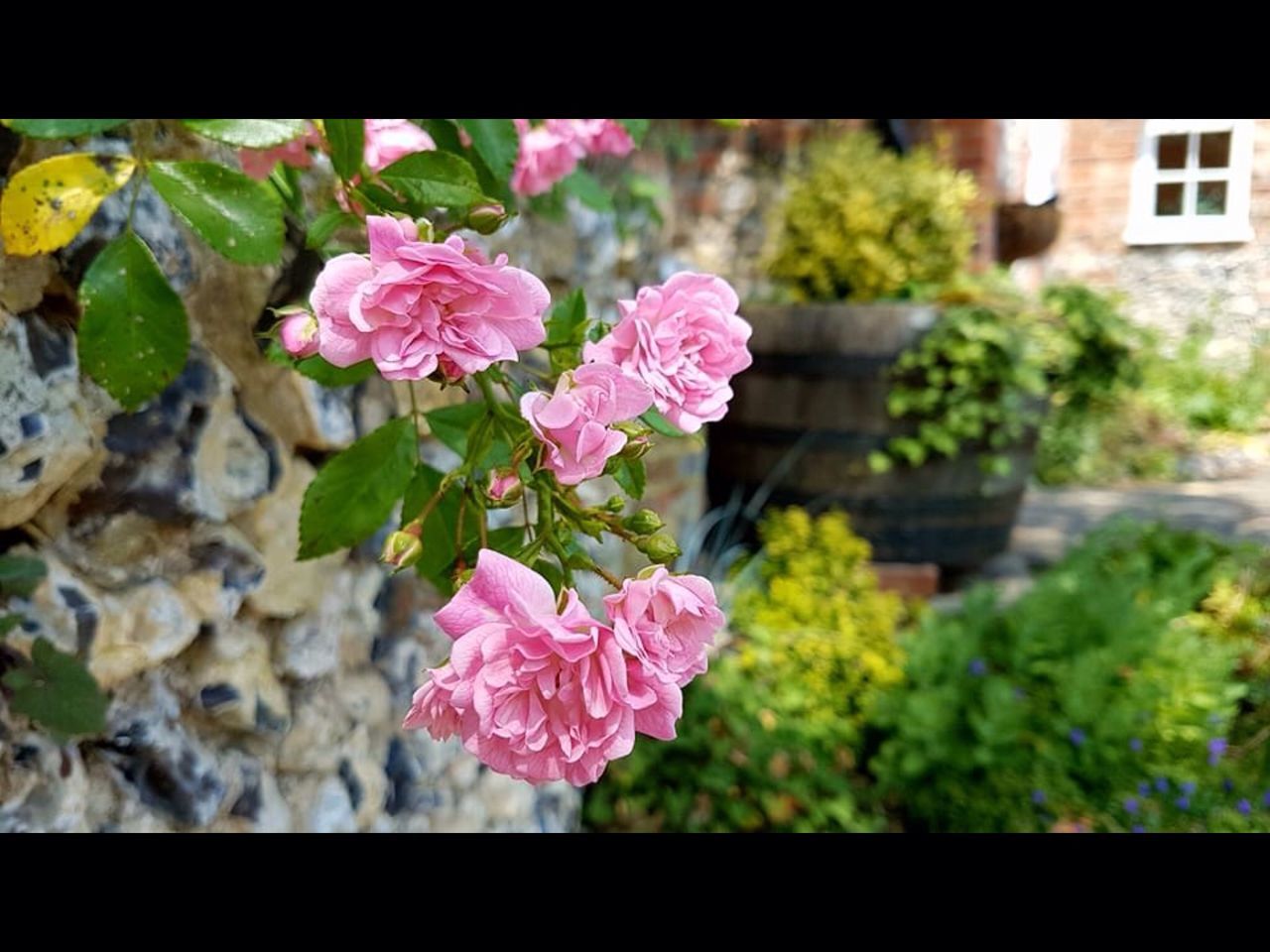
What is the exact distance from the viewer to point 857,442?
237cm

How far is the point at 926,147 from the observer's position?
8.95ft

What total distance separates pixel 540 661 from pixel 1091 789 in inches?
57.9

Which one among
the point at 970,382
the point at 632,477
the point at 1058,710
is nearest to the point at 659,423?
the point at 632,477

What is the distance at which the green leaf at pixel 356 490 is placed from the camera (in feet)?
1.96

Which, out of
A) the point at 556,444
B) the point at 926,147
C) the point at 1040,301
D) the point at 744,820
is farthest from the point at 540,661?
the point at 926,147

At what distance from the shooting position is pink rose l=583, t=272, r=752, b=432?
48cm

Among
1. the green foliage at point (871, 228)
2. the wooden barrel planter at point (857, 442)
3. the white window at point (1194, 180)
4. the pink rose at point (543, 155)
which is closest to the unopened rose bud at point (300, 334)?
the pink rose at point (543, 155)

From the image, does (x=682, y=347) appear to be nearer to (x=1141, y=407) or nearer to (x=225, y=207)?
(x=225, y=207)

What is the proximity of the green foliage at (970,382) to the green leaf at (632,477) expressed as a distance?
1837mm

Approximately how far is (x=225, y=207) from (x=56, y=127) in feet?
0.28
